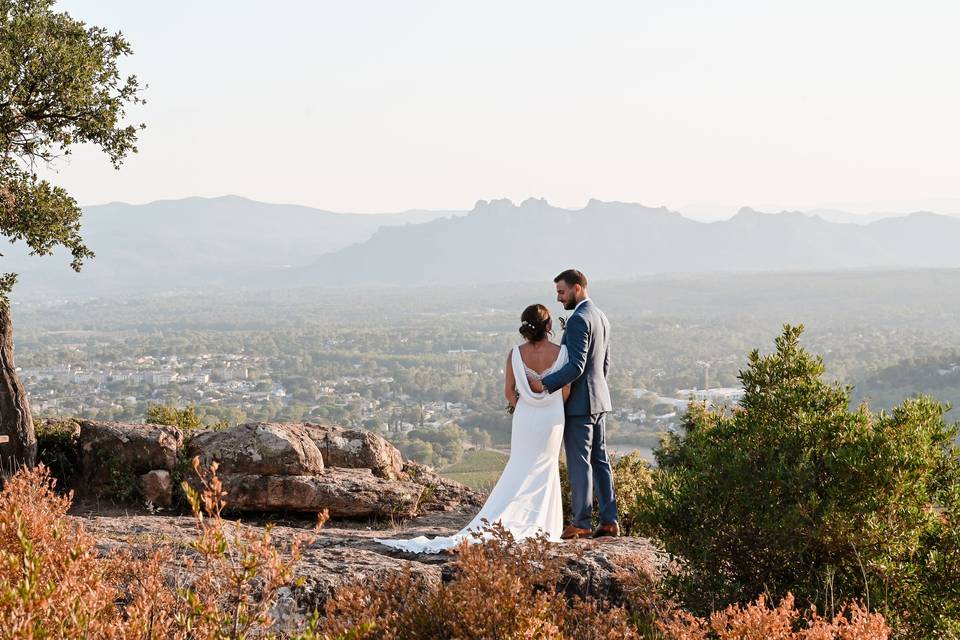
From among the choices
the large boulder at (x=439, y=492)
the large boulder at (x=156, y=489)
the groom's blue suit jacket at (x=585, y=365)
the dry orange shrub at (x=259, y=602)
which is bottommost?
the large boulder at (x=439, y=492)

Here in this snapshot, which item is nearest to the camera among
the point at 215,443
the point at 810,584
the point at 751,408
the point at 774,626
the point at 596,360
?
the point at 774,626

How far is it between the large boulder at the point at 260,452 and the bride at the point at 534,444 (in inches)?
105

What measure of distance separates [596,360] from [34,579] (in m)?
5.71

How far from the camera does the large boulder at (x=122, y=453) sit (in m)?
9.98

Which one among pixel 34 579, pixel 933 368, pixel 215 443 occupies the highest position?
pixel 34 579

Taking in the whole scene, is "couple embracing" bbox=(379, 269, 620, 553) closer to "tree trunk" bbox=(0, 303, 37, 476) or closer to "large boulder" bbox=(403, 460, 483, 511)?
"large boulder" bbox=(403, 460, 483, 511)

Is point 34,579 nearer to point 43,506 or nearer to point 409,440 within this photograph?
point 43,506

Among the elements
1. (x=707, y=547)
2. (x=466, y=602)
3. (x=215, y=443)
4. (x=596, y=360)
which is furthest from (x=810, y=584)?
(x=215, y=443)

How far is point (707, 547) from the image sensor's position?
5.08 meters

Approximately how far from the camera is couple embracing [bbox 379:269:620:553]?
7.86m

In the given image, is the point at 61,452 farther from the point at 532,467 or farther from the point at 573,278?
the point at 573,278

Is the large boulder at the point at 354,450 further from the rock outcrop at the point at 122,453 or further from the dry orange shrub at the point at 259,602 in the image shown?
the dry orange shrub at the point at 259,602

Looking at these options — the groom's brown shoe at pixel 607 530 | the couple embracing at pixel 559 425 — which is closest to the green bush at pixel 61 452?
the couple embracing at pixel 559 425

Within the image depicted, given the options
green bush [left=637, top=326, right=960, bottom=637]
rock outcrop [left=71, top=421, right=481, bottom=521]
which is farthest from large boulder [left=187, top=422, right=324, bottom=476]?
green bush [left=637, top=326, right=960, bottom=637]
